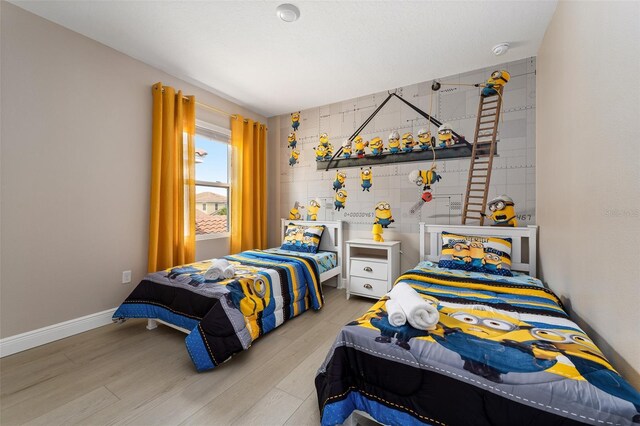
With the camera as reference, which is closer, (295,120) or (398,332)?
(398,332)

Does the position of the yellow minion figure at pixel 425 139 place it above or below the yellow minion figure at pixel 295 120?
below

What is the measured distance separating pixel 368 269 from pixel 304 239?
0.89 meters

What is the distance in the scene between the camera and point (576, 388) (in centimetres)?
82

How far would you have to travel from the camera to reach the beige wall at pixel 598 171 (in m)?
0.99

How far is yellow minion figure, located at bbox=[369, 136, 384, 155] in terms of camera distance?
321cm

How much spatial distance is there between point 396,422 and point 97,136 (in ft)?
9.99

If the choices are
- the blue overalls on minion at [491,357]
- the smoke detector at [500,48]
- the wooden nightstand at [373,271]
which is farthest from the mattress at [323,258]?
the smoke detector at [500,48]

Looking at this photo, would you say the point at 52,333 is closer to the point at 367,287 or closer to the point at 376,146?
the point at 367,287

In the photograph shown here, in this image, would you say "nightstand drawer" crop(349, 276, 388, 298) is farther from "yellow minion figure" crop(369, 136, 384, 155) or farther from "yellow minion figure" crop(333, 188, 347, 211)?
"yellow minion figure" crop(369, 136, 384, 155)

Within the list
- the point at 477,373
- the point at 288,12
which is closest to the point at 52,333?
the point at 477,373

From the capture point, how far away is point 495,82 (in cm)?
260

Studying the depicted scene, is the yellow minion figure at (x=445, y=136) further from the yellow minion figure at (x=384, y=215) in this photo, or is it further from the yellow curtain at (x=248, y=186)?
the yellow curtain at (x=248, y=186)

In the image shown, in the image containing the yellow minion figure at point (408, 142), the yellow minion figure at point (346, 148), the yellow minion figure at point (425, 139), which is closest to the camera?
the yellow minion figure at point (425, 139)

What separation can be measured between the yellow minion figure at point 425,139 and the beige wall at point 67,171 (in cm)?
291
